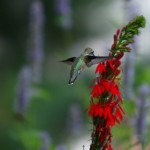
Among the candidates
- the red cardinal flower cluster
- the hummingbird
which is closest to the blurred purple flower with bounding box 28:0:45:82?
the hummingbird

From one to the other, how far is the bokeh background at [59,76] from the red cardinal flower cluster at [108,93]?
10 centimetres

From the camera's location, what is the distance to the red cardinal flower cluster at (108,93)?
232 cm

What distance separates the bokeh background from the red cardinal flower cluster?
98 mm

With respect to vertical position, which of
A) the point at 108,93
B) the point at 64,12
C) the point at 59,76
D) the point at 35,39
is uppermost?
the point at 59,76

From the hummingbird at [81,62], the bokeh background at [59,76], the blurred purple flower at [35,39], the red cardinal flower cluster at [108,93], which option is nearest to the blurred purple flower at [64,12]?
the bokeh background at [59,76]

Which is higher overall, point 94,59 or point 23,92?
point 23,92

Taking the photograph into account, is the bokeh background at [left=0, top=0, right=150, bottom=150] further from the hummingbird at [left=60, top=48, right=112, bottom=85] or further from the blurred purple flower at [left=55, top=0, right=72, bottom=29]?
the hummingbird at [left=60, top=48, right=112, bottom=85]

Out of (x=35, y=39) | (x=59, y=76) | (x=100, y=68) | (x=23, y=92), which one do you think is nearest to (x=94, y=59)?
(x=100, y=68)

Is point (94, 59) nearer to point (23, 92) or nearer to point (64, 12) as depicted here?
point (23, 92)

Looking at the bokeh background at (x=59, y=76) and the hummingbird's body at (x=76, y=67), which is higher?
the bokeh background at (x=59, y=76)

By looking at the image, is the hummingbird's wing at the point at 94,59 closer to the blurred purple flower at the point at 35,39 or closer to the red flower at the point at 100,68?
the red flower at the point at 100,68

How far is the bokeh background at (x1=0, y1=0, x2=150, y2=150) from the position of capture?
4.75m

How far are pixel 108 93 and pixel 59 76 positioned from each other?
256 inches

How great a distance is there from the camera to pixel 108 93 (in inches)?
92.7
